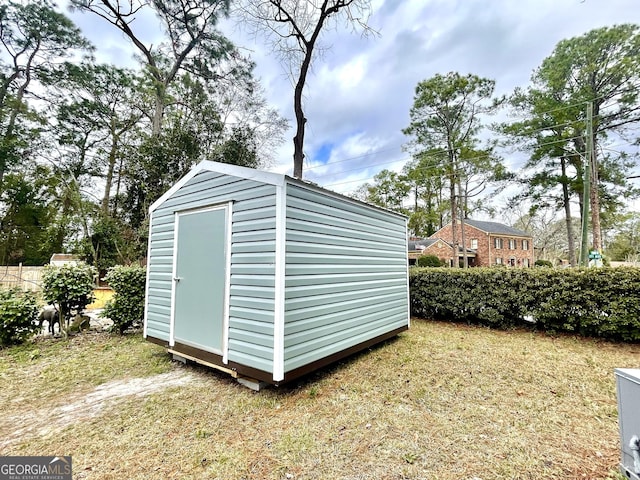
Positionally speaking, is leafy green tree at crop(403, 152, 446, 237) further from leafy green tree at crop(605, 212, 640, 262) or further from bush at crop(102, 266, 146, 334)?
bush at crop(102, 266, 146, 334)

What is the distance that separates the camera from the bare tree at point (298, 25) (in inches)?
312

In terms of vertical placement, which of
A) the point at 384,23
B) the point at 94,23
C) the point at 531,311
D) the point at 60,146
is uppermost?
the point at 94,23

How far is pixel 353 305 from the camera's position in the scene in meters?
3.78

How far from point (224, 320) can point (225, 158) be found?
8.77 m

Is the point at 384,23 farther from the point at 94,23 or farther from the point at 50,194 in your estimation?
the point at 50,194

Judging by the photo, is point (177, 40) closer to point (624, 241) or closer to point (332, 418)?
point (332, 418)

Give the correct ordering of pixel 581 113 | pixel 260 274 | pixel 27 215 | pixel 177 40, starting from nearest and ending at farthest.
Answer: pixel 260 274 → pixel 177 40 → pixel 581 113 → pixel 27 215

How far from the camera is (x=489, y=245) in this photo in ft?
75.3

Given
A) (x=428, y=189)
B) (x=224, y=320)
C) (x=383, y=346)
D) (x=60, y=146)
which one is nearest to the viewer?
(x=224, y=320)

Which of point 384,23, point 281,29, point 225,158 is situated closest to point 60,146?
point 225,158

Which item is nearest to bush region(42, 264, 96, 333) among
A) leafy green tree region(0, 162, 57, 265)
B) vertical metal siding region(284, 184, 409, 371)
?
vertical metal siding region(284, 184, 409, 371)

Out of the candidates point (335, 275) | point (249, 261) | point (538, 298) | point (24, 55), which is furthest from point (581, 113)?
point (24, 55)

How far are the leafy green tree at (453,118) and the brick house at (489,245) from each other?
8154mm

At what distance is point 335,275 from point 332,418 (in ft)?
4.95
